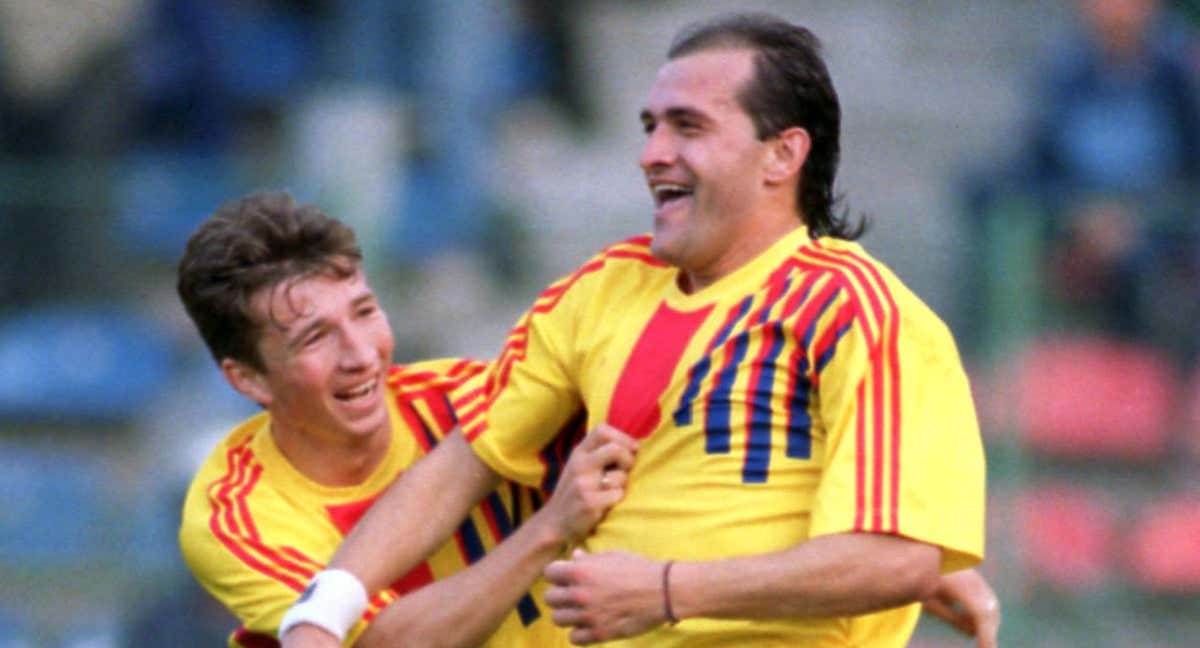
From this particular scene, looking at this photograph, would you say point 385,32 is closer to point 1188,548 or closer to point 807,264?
point 1188,548

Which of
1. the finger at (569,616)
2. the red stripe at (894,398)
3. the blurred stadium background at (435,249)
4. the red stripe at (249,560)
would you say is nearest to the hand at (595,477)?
the finger at (569,616)

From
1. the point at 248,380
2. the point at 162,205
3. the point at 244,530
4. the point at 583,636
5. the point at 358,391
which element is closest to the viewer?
the point at 583,636

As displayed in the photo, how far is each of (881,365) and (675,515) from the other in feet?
1.63

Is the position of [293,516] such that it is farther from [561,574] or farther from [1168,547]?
[1168,547]

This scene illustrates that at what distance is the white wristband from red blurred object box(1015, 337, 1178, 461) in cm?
400

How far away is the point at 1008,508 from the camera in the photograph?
8492 mm

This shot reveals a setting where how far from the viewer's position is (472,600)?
498 cm

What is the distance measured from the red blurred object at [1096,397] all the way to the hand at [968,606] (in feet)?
10.8

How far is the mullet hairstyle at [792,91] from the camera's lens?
15.5 feet

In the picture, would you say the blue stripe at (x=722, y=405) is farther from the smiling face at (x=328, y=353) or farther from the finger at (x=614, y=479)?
the smiling face at (x=328, y=353)

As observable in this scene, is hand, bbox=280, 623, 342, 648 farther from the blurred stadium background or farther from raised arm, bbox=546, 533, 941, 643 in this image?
the blurred stadium background

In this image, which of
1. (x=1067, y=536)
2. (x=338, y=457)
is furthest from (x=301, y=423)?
(x=1067, y=536)

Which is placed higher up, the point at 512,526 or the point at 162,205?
the point at 162,205

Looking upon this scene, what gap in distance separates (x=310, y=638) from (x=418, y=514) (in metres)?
0.36
